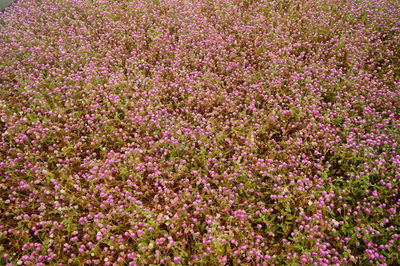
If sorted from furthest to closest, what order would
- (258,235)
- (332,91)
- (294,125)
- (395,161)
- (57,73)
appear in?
(57,73) < (332,91) < (294,125) < (395,161) < (258,235)

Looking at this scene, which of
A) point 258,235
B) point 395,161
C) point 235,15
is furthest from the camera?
point 235,15

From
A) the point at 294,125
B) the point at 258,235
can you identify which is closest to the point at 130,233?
the point at 258,235

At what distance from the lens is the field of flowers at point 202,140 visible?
3545 millimetres

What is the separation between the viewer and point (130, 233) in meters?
3.51

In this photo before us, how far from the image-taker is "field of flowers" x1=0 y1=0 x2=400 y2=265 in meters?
3.54

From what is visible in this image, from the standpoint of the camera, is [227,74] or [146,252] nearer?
[146,252]

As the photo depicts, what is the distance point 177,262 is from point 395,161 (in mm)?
3531

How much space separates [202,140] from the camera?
4.67 m

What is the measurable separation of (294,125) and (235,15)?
4.29 meters

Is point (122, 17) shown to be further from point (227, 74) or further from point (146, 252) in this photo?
point (146, 252)

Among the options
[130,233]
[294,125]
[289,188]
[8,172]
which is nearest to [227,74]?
[294,125]

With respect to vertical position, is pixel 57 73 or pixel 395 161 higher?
pixel 395 161

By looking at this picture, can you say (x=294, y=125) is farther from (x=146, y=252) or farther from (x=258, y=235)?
(x=146, y=252)

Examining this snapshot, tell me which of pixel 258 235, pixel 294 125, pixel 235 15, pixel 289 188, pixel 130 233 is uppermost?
pixel 235 15
